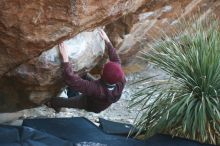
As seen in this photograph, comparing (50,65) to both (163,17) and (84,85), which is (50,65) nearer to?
(84,85)

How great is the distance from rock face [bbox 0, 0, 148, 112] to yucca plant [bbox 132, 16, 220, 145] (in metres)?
0.84

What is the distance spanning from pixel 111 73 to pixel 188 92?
1.08 m

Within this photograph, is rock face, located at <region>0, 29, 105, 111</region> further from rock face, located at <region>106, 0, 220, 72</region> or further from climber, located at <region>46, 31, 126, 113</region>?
rock face, located at <region>106, 0, 220, 72</region>

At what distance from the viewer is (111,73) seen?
6324mm

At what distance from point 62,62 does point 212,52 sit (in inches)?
68.9

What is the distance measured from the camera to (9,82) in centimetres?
623

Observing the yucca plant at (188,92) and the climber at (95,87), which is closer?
the yucca plant at (188,92)

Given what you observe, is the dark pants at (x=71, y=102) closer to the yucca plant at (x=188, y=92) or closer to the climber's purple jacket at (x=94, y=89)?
the climber's purple jacket at (x=94, y=89)

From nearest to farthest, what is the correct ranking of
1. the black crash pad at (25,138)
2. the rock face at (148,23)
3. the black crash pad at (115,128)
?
the black crash pad at (25,138)
the black crash pad at (115,128)
the rock face at (148,23)

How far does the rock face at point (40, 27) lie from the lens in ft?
15.3

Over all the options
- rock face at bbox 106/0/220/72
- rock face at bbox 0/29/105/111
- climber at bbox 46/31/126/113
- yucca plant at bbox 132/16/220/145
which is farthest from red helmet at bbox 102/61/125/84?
rock face at bbox 106/0/220/72

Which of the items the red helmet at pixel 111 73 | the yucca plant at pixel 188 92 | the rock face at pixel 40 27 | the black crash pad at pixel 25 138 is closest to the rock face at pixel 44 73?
the rock face at pixel 40 27

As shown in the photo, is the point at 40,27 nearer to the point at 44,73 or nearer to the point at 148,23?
the point at 44,73

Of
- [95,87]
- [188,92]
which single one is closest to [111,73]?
[95,87]
